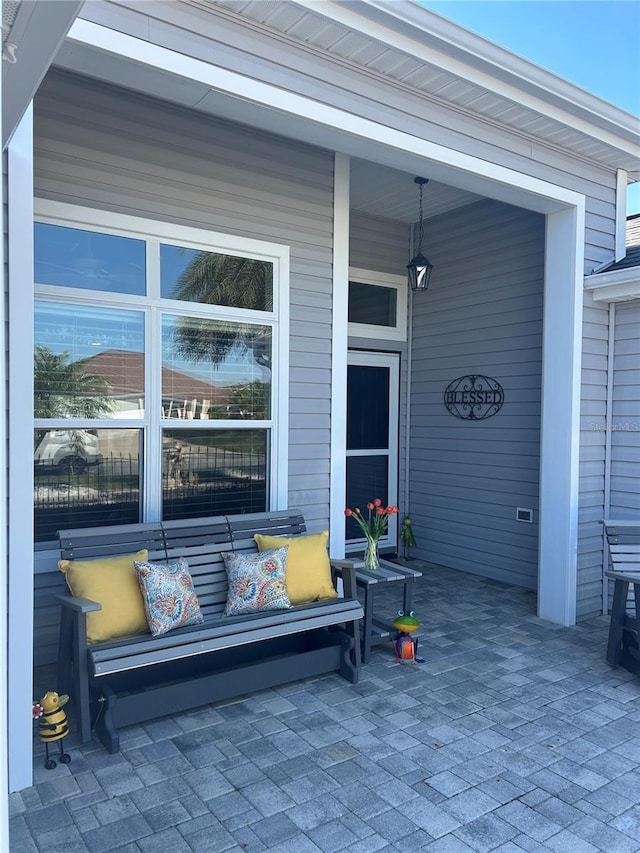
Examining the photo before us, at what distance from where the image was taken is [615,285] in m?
4.25

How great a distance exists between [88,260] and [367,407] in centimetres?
318

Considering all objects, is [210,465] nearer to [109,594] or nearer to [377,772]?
[109,594]

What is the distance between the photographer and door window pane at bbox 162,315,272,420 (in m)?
3.74

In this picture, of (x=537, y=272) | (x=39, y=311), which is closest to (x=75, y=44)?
(x=39, y=311)

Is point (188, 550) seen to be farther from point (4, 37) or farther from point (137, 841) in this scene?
point (4, 37)

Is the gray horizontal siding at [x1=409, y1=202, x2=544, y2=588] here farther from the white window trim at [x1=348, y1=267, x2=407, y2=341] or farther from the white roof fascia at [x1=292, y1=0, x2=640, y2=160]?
the white roof fascia at [x1=292, y1=0, x2=640, y2=160]

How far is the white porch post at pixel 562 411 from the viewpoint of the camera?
4.30 metres

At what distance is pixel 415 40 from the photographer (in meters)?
3.03

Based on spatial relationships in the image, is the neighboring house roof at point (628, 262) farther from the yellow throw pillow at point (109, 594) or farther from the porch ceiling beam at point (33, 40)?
the porch ceiling beam at point (33, 40)

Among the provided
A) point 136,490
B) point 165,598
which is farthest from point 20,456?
point 136,490

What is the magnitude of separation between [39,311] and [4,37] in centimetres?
204

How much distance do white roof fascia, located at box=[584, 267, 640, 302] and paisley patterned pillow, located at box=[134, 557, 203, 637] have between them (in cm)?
335

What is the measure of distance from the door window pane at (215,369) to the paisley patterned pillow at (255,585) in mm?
1011

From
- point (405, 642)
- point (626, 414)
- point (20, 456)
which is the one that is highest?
point (626, 414)
